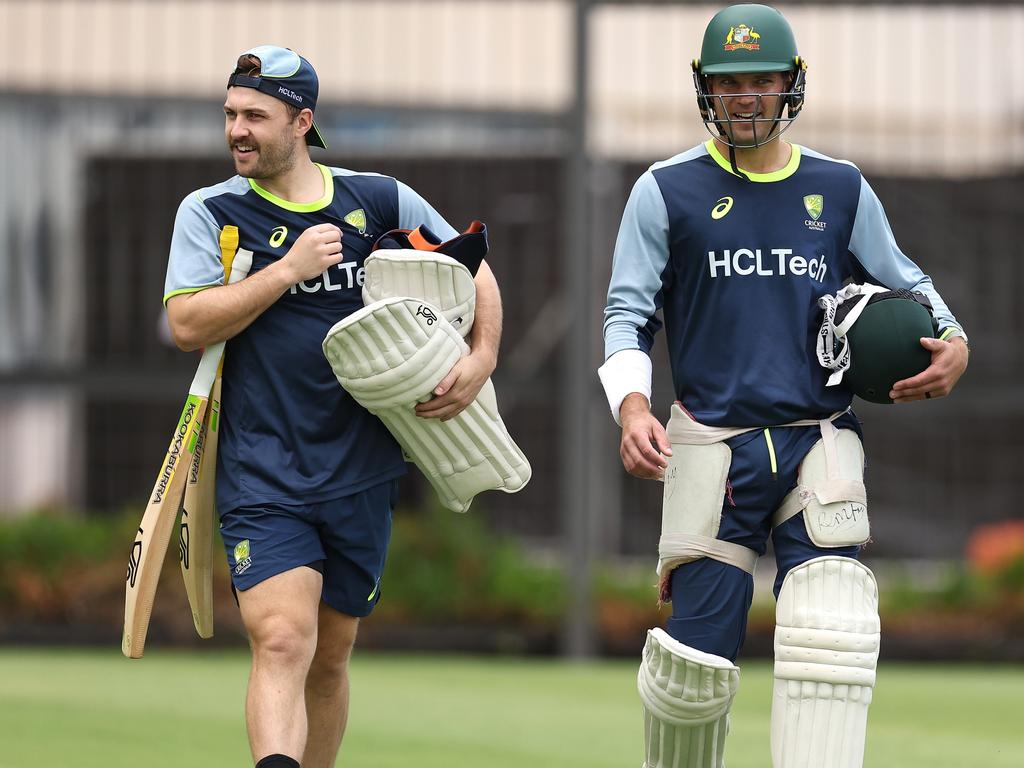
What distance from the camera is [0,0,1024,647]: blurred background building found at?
12.1 metres

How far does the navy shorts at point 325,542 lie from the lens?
5426 millimetres

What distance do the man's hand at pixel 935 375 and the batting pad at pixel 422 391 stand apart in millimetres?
1225

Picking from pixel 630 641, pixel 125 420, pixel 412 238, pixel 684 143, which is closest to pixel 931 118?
pixel 684 143

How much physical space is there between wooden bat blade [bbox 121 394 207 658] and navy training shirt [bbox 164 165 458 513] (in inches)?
4.8

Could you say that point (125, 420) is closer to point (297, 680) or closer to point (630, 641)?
point (630, 641)

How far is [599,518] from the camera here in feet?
40.3

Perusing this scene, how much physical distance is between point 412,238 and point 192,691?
485cm

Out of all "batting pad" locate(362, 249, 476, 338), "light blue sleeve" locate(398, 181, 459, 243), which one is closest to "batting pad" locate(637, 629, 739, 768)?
"batting pad" locate(362, 249, 476, 338)

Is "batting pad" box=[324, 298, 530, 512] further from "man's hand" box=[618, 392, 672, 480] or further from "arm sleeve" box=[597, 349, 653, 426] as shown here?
"man's hand" box=[618, 392, 672, 480]

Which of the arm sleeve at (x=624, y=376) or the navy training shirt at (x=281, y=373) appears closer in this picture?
the arm sleeve at (x=624, y=376)

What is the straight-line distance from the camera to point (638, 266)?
17.6 feet

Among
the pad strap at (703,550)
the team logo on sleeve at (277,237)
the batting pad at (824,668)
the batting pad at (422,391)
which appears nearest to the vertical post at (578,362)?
the batting pad at (422,391)

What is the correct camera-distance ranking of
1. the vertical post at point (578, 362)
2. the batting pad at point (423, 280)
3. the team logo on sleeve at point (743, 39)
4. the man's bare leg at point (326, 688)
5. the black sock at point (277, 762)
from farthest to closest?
the vertical post at point (578, 362) → the man's bare leg at point (326, 688) → the batting pad at point (423, 280) → the team logo on sleeve at point (743, 39) → the black sock at point (277, 762)

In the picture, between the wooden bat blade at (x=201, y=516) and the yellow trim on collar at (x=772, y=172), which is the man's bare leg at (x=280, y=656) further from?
the yellow trim on collar at (x=772, y=172)
